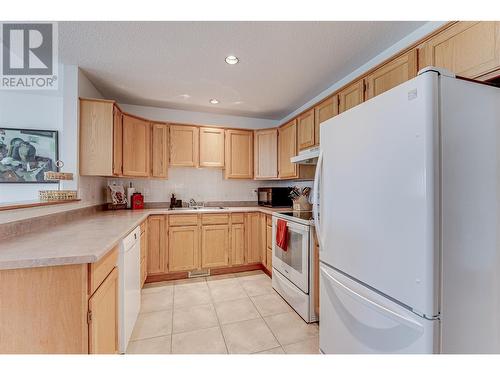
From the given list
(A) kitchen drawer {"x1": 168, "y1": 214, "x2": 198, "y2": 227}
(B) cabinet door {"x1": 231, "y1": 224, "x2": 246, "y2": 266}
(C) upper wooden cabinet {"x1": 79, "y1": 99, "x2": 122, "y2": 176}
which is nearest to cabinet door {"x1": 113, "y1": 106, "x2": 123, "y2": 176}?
(C) upper wooden cabinet {"x1": 79, "y1": 99, "x2": 122, "y2": 176}

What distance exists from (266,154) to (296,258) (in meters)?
1.79

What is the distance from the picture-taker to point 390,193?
3.38ft

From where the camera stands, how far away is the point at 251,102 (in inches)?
124

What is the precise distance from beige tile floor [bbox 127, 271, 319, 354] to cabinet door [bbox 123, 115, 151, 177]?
1471 mm

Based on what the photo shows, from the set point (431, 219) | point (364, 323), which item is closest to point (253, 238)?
point (364, 323)

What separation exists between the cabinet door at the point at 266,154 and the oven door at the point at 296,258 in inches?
51.0

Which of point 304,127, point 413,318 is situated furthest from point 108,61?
point 413,318

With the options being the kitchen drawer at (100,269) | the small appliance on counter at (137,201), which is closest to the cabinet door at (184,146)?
the small appliance on counter at (137,201)

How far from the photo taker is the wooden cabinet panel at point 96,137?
229 cm

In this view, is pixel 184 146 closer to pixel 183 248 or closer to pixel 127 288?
pixel 183 248

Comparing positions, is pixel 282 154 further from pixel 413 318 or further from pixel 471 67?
pixel 413 318

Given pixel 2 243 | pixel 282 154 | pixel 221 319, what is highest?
pixel 282 154
